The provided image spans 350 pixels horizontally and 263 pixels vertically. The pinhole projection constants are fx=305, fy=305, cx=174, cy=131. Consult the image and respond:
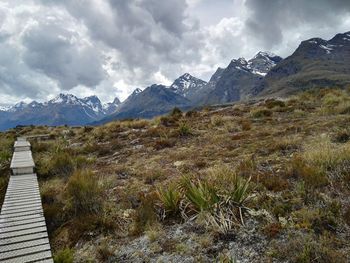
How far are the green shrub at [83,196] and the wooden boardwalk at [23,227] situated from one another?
85 cm

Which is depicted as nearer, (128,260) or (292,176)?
(128,260)

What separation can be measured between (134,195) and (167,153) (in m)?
5.28

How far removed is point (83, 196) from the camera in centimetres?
830

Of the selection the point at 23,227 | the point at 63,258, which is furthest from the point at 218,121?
the point at 63,258

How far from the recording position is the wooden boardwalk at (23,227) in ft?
18.7

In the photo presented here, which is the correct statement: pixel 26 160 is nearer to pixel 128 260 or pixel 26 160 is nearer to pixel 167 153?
pixel 167 153

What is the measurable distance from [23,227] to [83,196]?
182 centimetres

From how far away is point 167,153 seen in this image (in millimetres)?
13945

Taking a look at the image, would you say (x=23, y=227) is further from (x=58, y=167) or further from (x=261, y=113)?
(x=261, y=113)

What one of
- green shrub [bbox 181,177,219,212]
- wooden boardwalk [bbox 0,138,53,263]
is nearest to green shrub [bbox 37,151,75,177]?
wooden boardwalk [bbox 0,138,53,263]

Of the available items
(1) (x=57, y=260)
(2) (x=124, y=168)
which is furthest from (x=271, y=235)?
(2) (x=124, y=168)

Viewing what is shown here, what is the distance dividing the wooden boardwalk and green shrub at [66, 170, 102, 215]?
846mm

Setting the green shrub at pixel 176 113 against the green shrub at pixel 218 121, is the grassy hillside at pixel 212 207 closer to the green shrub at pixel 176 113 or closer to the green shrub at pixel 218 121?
the green shrub at pixel 218 121

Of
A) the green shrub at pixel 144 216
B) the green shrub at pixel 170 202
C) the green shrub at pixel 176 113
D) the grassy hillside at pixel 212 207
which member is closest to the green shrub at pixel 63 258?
the grassy hillside at pixel 212 207
